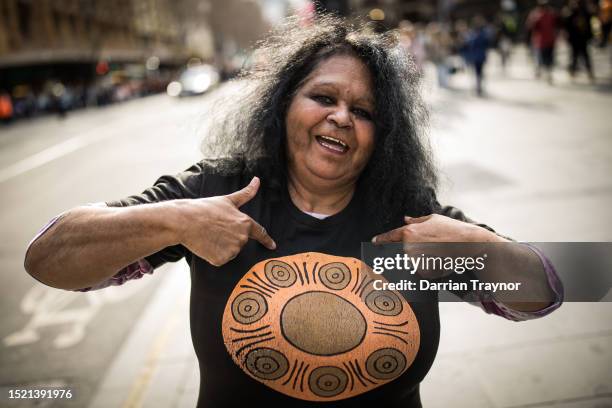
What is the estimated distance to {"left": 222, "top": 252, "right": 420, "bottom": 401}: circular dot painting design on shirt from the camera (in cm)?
137

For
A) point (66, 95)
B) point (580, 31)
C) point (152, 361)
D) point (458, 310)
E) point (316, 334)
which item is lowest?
point (66, 95)

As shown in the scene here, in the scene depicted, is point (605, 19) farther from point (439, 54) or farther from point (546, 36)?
point (439, 54)

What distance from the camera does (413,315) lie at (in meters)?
1.40

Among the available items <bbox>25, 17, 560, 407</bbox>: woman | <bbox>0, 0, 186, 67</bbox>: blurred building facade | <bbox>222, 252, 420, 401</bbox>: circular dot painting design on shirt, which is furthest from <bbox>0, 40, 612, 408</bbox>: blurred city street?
<bbox>0, 0, 186, 67</bbox>: blurred building facade

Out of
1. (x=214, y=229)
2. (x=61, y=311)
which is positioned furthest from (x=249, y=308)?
(x=61, y=311)

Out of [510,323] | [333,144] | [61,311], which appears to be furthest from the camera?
[61,311]

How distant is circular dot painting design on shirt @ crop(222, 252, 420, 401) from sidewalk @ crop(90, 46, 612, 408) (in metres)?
0.91

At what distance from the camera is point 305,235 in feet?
4.90

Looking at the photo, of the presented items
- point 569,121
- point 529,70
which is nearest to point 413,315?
point 569,121

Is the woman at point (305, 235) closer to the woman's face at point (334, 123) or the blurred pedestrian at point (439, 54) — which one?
the woman's face at point (334, 123)

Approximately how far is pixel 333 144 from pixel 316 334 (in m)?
0.68

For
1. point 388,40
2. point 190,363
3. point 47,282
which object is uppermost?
point 388,40

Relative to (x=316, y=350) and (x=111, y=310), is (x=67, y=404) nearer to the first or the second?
(x=111, y=310)

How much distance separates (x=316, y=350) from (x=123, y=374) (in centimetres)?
204
